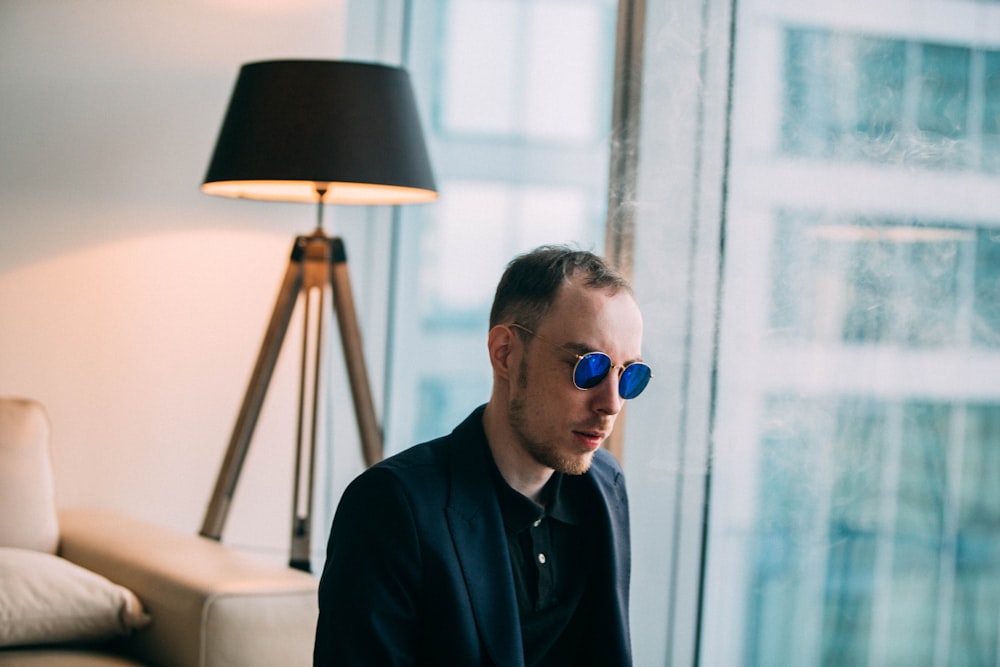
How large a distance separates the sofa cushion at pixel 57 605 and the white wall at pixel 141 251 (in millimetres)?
792

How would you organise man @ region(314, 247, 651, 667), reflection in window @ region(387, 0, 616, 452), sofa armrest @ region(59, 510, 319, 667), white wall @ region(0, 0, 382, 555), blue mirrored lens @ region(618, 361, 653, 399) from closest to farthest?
man @ region(314, 247, 651, 667) → blue mirrored lens @ region(618, 361, 653, 399) → sofa armrest @ region(59, 510, 319, 667) → reflection in window @ region(387, 0, 616, 452) → white wall @ region(0, 0, 382, 555)

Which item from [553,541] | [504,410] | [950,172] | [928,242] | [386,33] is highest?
[386,33]

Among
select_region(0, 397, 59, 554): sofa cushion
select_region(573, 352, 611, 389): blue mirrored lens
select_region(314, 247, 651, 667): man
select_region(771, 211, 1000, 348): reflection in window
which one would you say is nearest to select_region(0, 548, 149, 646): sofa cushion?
select_region(0, 397, 59, 554): sofa cushion

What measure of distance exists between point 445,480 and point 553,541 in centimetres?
19

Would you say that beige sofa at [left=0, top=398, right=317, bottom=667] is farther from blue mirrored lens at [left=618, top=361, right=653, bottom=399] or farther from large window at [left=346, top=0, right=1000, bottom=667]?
blue mirrored lens at [left=618, top=361, right=653, bottom=399]

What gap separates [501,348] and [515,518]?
0.22m

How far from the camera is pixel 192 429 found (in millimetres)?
3002

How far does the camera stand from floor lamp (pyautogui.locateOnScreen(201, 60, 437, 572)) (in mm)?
2260

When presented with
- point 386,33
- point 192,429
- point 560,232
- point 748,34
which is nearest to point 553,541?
point 748,34

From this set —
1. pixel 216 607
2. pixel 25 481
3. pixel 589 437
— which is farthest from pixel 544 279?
pixel 25 481

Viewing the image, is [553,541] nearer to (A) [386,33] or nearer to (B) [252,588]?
(B) [252,588]

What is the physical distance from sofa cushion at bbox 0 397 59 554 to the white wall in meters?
0.37

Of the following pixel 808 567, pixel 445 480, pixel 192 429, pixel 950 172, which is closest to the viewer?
pixel 445 480

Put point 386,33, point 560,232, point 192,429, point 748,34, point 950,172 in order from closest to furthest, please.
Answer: point 950,172, point 748,34, point 560,232, point 192,429, point 386,33
